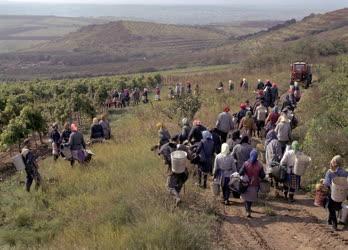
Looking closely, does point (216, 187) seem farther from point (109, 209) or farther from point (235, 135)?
point (109, 209)

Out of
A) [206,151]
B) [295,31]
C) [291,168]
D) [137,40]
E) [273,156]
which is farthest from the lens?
[137,40]

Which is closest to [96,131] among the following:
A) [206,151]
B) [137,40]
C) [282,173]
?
[206,151]

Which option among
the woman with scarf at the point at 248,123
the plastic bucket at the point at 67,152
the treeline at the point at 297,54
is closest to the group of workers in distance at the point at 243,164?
the woman with scarf at the point at 248,123

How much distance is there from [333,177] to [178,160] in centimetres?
306

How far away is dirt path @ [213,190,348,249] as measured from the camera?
9.16 metres

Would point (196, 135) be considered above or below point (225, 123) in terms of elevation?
above

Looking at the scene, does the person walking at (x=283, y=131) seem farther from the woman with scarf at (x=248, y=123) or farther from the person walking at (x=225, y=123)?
the woman with scarf at (x=248, y=123)

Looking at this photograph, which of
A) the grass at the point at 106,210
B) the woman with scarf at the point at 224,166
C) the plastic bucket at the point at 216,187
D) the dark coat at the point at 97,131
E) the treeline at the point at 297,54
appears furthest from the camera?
the treeline at the point at 297,54

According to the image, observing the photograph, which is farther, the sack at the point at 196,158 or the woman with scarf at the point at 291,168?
the sack at the point at 196,158

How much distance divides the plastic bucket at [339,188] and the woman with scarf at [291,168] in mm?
1739

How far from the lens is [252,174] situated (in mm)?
10148

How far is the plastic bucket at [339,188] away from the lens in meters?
9.06

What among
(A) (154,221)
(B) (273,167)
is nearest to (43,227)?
(A) (154,221)

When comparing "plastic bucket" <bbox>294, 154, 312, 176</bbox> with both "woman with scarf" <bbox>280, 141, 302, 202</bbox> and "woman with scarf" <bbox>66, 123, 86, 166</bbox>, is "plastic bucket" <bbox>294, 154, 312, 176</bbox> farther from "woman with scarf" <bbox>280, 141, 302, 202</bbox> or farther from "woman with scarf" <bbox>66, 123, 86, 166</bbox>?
"woman with scarf" <bbox>66, 123, 86, 166</bbox>
